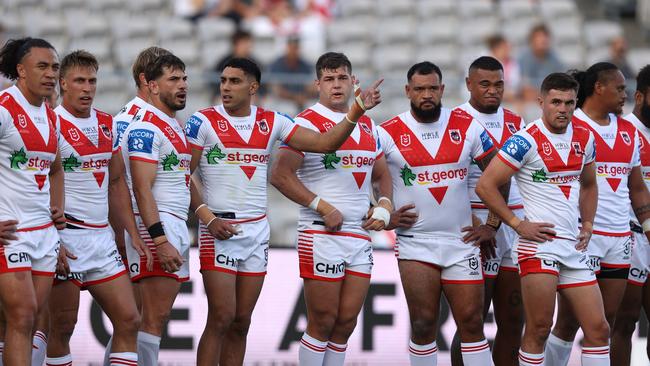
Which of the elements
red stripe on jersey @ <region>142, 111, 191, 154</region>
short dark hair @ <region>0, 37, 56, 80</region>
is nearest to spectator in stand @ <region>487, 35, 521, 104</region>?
red stripe on jersey @ <region>142, 111, 191, 154</region>

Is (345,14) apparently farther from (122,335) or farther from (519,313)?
(122,335)

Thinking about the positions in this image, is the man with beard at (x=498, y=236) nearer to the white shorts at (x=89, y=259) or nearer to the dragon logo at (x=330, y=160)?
the dragon logo at (x=330, y=160)

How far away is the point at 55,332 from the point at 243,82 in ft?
7.86

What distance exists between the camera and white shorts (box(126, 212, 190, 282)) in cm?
909

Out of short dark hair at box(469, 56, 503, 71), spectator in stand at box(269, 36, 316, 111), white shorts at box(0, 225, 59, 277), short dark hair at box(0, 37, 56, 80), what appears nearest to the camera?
white shorts at box(0, 225, 59, 277)

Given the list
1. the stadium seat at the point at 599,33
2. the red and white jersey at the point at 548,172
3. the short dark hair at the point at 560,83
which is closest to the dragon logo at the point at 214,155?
the red and white jersey at the point at 548,172

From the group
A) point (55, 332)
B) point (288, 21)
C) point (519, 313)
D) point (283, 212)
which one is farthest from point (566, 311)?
point (288, 21)

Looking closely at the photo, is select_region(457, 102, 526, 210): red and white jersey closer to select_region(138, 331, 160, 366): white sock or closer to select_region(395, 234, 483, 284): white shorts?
select_region(395, 234, 483, 284): white shorts

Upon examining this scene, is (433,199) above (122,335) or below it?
above

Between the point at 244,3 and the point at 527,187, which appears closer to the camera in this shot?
the point at 527,187

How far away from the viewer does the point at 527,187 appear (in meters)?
9.26

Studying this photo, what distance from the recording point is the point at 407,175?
965 centimetres

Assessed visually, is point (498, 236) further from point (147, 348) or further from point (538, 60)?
point (538, 60)

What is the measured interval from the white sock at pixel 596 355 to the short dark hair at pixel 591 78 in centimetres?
215
